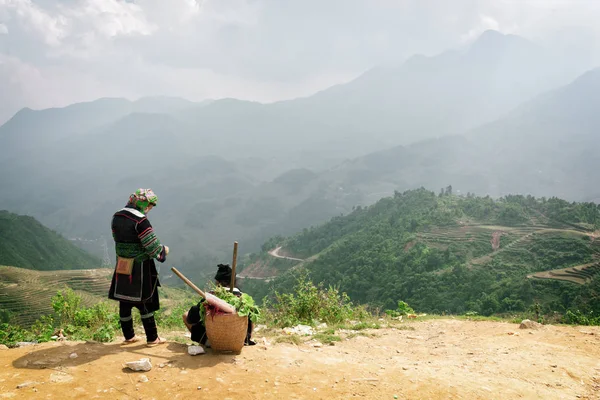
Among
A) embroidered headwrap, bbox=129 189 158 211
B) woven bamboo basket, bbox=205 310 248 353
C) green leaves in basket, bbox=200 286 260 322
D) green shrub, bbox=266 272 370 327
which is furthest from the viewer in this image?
green shrub, bbox=266 272 370 327

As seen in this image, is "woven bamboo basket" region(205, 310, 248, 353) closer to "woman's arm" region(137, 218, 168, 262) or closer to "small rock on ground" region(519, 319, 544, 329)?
"woman's arm" region(137, 218, 168, 262)

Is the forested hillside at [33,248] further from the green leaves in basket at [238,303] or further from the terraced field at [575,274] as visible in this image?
the terraced field at [575,274]

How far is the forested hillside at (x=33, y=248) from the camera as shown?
53.6 metres

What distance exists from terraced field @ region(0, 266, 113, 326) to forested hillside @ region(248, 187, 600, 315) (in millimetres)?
21840

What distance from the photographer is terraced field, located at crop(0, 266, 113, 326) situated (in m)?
30.0

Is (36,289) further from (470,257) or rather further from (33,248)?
(470,257)

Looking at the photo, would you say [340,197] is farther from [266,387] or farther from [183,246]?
[266,387]

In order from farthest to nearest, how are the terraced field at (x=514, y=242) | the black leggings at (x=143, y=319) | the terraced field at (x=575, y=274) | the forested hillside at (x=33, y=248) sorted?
the forested hillside at (x=33, y=248) → the terraced field at (x=514, y=242) → the terraced field at (x=575, y=274) → the black leggings at (x=143, y=319)

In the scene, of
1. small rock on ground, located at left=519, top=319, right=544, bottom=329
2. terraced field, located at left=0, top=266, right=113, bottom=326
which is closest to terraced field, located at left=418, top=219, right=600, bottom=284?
small rock on ground, located at left=519, top=319, right=544, bottom=329

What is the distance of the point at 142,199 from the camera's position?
4.77 m

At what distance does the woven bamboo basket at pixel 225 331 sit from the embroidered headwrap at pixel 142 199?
169 cm

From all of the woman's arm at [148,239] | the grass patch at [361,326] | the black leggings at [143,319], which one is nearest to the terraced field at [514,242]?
the grass patch at [361,326]

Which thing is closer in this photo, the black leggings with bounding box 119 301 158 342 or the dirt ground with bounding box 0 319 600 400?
the dirt ground with bounding box 0 319 600 400

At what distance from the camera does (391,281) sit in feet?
113
